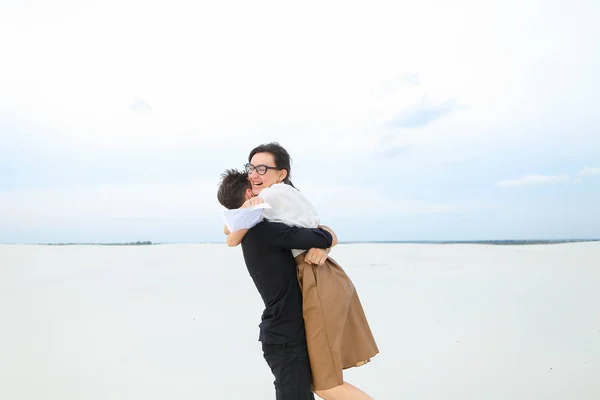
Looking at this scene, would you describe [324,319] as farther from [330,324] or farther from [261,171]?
[261,171]

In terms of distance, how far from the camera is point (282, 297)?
2229mm

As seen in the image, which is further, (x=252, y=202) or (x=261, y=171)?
(x=261, y=171)

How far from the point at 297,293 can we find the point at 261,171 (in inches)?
21.4

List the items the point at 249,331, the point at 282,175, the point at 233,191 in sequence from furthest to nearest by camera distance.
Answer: the point at 249,331
the point at 282,175
the point at 233,191

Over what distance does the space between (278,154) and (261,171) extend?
0.11 meters

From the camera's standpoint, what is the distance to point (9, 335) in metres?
5.78

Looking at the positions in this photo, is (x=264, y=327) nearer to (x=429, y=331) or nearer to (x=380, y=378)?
(x=380, y=378)

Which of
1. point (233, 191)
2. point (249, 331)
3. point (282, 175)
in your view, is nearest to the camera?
point (233, 191)

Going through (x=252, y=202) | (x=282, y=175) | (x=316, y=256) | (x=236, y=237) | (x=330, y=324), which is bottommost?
(x=330, y=324)

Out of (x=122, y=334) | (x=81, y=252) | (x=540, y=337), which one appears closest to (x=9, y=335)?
(x=122, y=334)

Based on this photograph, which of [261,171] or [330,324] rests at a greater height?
[261,171]

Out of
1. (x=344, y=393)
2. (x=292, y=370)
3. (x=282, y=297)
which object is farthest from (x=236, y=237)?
(x=344, y=393)

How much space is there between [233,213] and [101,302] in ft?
18.7

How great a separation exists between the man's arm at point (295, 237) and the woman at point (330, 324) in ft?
0.18
